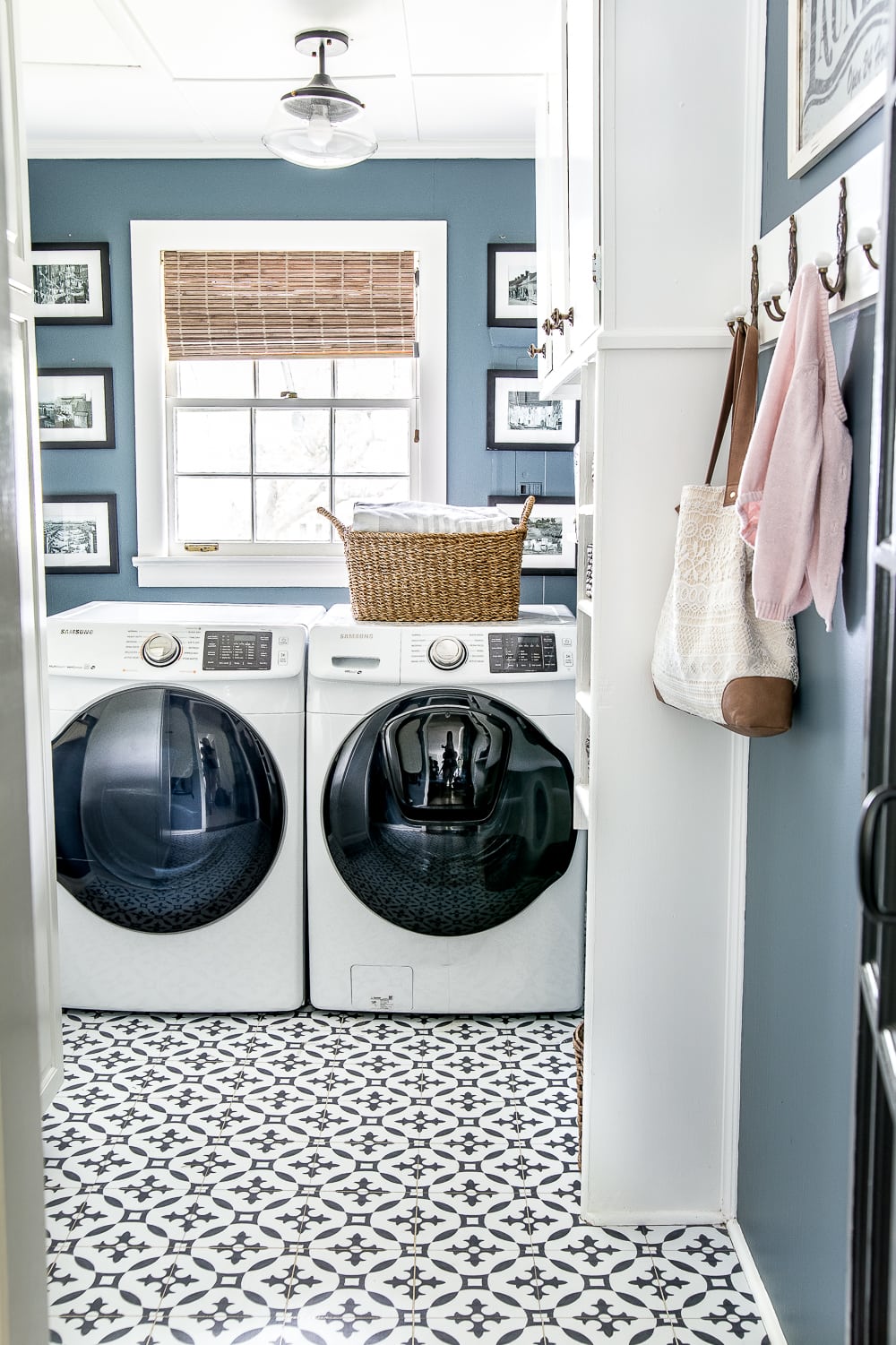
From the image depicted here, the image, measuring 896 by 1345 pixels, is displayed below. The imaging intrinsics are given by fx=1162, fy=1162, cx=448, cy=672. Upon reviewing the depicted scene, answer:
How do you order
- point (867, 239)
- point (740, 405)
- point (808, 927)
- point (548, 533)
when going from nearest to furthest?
point (867, 239), point (808, 927), point (740, 405), point (548, 533)

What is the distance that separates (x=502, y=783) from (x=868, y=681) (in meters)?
1.70

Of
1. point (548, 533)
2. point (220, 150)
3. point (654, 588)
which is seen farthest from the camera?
point (548, 533)

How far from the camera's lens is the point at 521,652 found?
266 centimetres

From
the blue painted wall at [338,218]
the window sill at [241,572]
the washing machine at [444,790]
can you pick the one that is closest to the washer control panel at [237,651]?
the washing machine at [444,790]

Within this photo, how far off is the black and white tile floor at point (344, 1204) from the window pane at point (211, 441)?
5.28 feet

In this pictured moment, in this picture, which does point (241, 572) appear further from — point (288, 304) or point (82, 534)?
point (288, 304)

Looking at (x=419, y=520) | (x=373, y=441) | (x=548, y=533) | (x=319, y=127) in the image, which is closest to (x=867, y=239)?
(x=419, y=520)

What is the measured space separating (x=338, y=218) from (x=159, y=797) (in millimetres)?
1736

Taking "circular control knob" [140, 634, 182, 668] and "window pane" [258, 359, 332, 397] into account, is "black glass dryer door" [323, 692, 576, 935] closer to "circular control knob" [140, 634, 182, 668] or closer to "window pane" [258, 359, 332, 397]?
"circular control knob" [140, 634, 182, 668]

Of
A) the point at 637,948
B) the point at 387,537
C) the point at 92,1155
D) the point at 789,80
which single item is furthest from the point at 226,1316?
the point at 789,80

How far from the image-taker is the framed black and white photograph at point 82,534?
3402mm

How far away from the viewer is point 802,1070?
1.54 metres

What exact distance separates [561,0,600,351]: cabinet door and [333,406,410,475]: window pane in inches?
44.8

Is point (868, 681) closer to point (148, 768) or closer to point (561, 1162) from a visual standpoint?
point (561, 1162)
